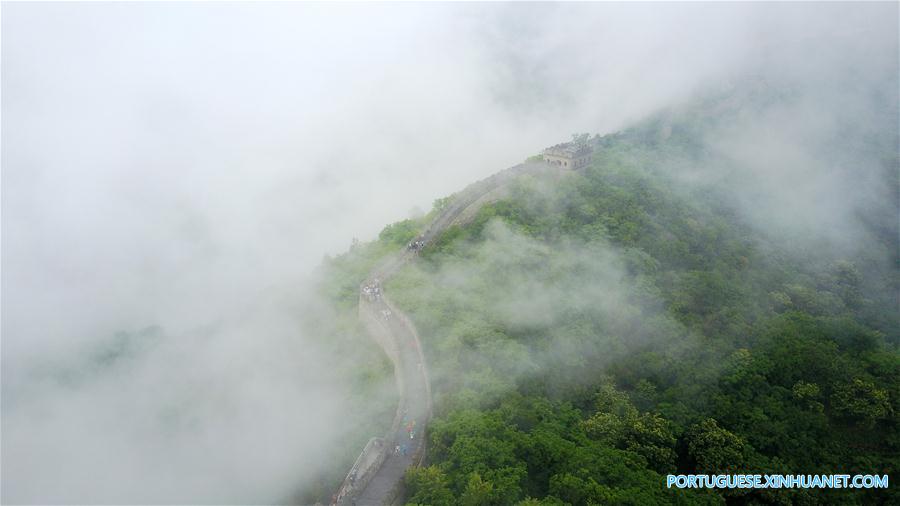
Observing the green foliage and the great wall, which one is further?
the green foliage

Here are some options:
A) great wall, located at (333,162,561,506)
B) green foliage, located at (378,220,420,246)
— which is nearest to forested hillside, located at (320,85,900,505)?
green foliage, located at (378,220,420,246)

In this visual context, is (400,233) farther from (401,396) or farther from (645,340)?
(645,340)

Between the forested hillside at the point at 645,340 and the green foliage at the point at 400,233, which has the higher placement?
the green foliage at the point at 400,233

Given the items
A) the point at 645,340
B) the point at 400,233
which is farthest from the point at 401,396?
the point at 400,233

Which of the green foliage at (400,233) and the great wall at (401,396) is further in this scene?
the green foliage at (400,233)

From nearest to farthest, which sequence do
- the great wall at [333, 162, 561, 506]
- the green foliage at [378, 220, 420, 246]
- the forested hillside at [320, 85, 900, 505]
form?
the great wall at [333, 162, 561, 506] → the forested hillside at [320, 85, 900, 505] → the green foliage at [378, 220, 420, 246]

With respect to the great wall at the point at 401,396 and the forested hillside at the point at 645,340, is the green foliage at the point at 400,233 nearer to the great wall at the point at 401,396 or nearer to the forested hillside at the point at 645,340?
the forested hillside at the point at 645,340

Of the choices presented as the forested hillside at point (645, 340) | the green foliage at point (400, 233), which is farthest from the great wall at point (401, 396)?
the green foliage at point (400, 233)

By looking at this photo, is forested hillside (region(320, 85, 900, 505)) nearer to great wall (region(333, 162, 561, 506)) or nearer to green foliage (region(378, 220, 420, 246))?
green foliage (region(378, 220, 420, 246))

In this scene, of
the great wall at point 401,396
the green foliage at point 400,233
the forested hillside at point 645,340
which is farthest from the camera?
the green foliage at point 400,233
